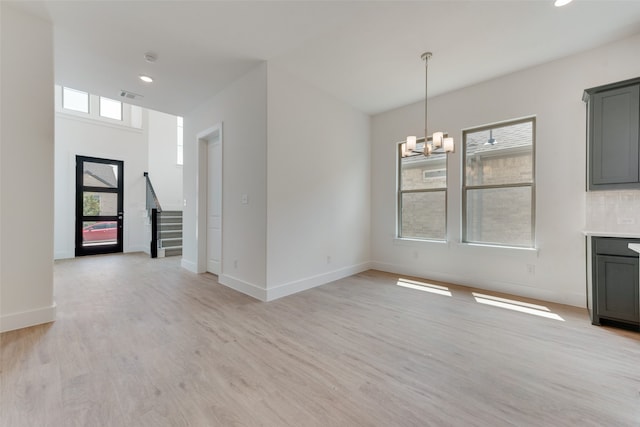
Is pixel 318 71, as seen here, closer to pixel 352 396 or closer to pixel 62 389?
pixel 352 396

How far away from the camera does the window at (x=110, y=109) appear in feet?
22.6

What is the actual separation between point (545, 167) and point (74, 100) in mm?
9984

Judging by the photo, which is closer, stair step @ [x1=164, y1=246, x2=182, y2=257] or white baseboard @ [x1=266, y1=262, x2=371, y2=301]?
white baseboard @ [x1=266, y1=262, x2=371, y2=301]

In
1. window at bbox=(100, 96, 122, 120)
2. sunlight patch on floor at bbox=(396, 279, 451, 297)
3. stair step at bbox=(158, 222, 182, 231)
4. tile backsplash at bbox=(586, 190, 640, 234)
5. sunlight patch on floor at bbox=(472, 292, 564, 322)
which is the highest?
window at bbox=(100, 96, 122, 120)

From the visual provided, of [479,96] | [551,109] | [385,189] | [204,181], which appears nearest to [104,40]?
[204,181]

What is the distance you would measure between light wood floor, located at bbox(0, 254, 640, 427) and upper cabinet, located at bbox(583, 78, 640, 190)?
155 centimetres

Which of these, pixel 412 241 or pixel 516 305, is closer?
pixel 516 305

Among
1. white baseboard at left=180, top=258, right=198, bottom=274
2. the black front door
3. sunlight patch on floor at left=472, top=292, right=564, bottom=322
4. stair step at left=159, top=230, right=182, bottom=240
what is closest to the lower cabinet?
sunlight patch on floor at left=472, top=292, right=564, bottom=322

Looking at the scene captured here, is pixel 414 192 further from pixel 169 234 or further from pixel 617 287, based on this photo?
pixel 169 234

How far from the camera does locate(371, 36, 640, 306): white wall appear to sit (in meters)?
3.13

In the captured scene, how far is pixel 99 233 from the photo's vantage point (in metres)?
6.72

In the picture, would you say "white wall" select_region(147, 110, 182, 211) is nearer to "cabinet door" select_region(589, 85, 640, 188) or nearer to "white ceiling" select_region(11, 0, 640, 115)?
"white ceiling" select_region(11, 0, 640, 115)

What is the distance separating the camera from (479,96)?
3.90 metres

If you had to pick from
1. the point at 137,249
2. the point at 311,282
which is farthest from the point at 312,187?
the point at 137,249
